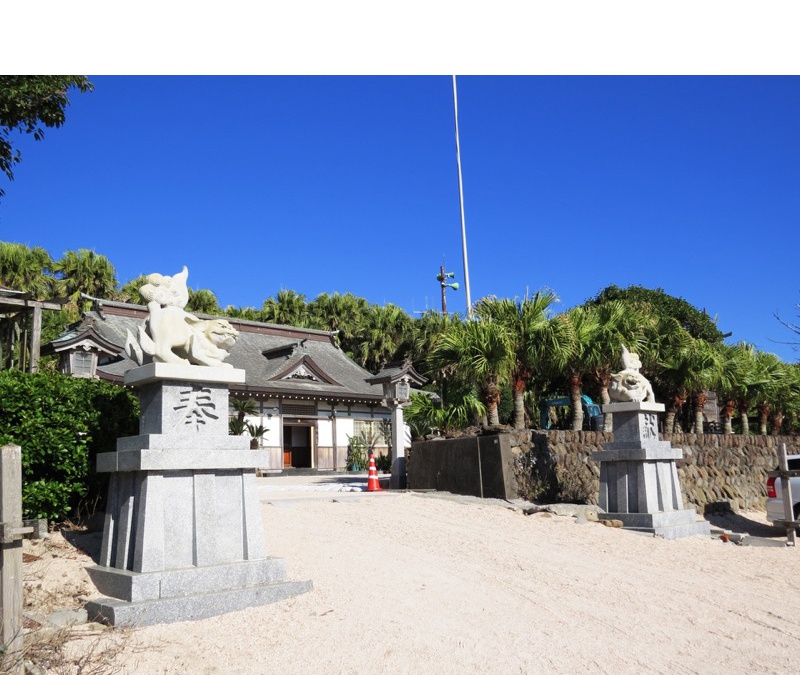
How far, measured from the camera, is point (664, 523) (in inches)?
442

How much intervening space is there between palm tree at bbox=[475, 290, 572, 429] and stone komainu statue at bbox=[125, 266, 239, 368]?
10075 millimetres

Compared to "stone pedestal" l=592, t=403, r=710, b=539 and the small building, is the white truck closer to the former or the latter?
"stone pedestal" l=592, t=403, r=710, b=539

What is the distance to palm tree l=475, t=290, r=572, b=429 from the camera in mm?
16297

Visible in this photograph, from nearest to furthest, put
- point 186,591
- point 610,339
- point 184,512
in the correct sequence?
point 186,591 < point 184,512 < point 610,339

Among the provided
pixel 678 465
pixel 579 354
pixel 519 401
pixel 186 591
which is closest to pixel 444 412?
pixel 519 401

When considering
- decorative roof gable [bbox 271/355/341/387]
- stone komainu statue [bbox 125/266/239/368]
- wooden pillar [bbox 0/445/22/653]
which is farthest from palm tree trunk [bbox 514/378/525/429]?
decorative roof gable [bbox 271/355/341/387]

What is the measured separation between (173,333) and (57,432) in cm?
181

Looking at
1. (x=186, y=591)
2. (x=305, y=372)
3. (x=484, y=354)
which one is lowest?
(x=186, y=591)

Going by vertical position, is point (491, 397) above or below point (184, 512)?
above

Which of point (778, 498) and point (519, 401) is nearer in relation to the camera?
point (778, 498)

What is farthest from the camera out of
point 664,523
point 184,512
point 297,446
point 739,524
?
point 297,446

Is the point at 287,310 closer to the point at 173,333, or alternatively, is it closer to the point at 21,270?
the point at 21,270

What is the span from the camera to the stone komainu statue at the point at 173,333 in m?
6.52

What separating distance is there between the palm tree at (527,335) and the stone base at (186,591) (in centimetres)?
998
